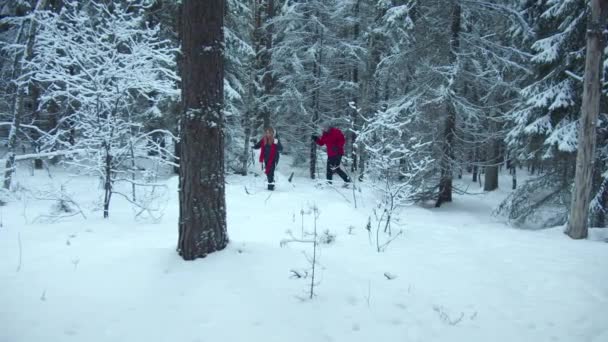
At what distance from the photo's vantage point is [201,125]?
3.74 meters

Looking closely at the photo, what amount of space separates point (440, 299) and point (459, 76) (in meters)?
8.46

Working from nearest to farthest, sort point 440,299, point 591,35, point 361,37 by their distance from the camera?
point 440,299 < point 591,35 < point 361,37

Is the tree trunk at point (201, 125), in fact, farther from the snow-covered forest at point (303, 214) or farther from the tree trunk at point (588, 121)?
the tree trunk at point (588, 121)

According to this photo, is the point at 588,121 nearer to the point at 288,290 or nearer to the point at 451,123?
the point at 451,123

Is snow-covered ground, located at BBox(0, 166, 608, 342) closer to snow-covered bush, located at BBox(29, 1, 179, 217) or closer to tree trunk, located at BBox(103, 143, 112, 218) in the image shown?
tree trunk, located at BBox(103, 143, 112, 218)

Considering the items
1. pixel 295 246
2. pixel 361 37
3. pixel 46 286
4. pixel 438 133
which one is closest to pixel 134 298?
pixel 46 286

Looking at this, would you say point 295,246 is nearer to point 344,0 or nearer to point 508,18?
point 508,18

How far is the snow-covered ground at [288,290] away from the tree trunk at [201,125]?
41 centimetres

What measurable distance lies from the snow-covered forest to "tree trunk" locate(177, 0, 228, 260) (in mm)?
16

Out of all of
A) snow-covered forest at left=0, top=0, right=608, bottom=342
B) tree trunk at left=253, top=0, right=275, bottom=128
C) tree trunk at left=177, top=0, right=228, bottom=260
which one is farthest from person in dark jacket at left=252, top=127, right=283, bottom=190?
tree trunk at left=253, top=0, right=275, bottom=128

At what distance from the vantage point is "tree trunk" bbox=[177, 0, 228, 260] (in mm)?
3680

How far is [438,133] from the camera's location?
1082cm

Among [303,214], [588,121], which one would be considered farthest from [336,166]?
[588,121]

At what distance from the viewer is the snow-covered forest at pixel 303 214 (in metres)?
3.26
